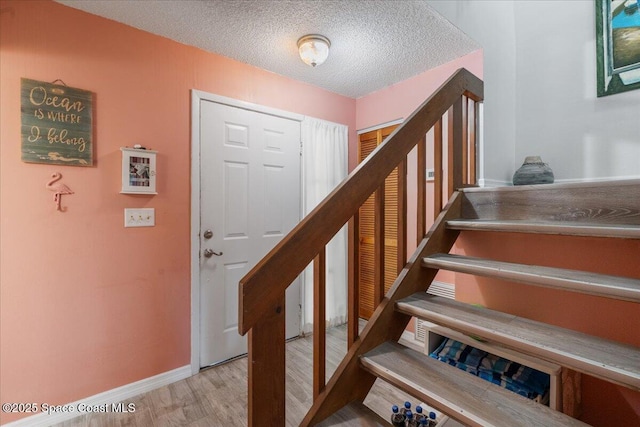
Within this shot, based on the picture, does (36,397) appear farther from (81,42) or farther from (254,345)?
(81,42)

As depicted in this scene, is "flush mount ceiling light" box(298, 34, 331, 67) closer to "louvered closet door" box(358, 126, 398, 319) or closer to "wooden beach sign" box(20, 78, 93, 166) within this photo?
"louvered closet door" box(358, 126, 398, 319)

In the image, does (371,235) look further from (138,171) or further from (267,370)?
(267,370)

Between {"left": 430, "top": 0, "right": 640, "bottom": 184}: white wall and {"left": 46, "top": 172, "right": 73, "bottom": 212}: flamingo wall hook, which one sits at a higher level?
{"left": 430, "top": 0, "right": 640, "bottom": 184}: white wall

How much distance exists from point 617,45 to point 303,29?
2.08 metres

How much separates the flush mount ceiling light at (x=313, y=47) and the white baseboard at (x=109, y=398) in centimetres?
245

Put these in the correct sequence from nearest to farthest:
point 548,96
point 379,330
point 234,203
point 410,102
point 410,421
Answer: point 379,330 → point 410,421 → point 548,96 → point 234,203 → point 410,102

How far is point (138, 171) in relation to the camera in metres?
1.89

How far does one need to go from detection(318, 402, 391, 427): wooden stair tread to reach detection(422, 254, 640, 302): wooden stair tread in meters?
0.70

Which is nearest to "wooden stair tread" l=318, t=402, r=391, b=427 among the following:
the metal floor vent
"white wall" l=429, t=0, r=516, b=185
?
the metal floor vent

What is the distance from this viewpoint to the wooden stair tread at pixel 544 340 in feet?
2.70

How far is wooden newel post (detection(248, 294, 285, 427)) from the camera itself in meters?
0.88

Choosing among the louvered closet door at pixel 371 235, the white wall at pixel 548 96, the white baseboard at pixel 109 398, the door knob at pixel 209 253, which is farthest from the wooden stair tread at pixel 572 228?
the white baseboard at pixel 109 398

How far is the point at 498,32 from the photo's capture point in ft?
7.29

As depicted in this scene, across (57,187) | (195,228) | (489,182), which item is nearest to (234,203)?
(195,228)
